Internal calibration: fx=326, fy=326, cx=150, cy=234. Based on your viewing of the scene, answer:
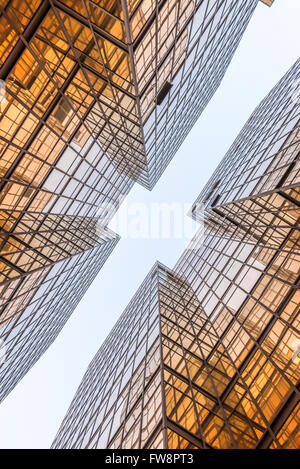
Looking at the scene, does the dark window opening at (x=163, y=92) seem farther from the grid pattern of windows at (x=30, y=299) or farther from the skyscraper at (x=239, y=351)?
→ the grid pattern of windows at (x=30, y=299)

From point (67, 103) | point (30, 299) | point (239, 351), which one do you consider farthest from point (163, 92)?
point (30, 299)

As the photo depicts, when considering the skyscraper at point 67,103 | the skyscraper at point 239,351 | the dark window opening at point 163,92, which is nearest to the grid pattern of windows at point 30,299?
the skyscraper at point 67,103

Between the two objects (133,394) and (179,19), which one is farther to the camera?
(133,394)

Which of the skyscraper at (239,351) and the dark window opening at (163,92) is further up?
the dark window opening at (163,92)

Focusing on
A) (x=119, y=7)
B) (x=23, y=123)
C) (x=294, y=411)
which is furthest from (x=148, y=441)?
(x=119, y=7)

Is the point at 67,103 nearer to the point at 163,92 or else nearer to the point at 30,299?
the point at 163,92

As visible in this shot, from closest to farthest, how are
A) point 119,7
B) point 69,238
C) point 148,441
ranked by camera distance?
point 119,7
point 148,441
point 69,238

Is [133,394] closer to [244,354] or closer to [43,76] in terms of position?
[244,354]

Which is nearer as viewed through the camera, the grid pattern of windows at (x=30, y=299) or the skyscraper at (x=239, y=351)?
the skyscraper at (x=239, y=351)

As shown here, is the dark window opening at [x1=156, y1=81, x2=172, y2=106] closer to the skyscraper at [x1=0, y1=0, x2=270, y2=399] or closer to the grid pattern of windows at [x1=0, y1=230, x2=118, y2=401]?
the skyscraper at [x1=0, y1=0, x2=270, y2=399]
